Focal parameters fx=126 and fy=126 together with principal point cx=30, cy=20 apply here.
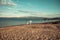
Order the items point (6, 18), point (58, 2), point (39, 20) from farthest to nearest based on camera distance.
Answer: point (58, 2) < point (39, 20) < point (6, 18)

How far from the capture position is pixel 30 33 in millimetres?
3018

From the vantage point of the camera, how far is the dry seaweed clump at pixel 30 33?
2.88m

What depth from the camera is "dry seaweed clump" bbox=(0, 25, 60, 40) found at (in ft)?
9.46

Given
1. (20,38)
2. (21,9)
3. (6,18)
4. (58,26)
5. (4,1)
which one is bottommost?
(20,38)

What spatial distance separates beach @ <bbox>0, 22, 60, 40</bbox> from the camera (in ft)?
9.48

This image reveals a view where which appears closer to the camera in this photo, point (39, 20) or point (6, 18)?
point (6, 18)

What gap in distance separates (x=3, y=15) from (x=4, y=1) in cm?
34

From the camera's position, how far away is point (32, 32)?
3.04 metres

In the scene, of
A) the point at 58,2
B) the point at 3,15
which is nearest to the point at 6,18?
the point at 3,15

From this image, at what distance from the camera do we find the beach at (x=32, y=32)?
2891 mm

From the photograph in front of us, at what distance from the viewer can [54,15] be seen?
3.27m

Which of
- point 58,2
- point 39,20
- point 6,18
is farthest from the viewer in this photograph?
point 58,2

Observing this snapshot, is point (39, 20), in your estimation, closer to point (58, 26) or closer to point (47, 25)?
point (47, 25)

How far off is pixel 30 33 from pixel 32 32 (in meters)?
0.06
